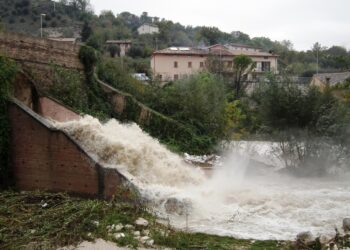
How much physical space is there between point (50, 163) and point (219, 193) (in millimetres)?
5344

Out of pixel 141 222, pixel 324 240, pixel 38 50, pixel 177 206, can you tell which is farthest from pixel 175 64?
pixel 324 240

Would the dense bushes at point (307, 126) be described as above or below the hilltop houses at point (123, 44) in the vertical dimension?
below

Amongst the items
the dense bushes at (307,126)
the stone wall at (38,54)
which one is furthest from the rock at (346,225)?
the stone wall at (38,54)

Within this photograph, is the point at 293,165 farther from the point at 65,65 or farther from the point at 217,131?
the point at 65,65

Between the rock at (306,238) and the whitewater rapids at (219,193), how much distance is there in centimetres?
75

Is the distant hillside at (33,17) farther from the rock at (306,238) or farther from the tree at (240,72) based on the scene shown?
the rock at (306,238)

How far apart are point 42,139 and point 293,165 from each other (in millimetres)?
10794

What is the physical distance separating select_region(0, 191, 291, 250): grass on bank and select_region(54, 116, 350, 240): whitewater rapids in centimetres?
75

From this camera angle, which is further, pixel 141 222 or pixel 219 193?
pixel 219 193

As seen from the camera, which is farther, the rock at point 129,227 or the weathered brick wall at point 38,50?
the weathered brick wall at point 38,50

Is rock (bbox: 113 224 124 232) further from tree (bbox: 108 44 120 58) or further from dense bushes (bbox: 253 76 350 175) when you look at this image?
tree (bbox: 108 44 120 58)

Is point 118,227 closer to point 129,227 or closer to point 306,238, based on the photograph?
point 129,227

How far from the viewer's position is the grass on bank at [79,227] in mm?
10797

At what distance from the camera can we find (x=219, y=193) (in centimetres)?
1587
